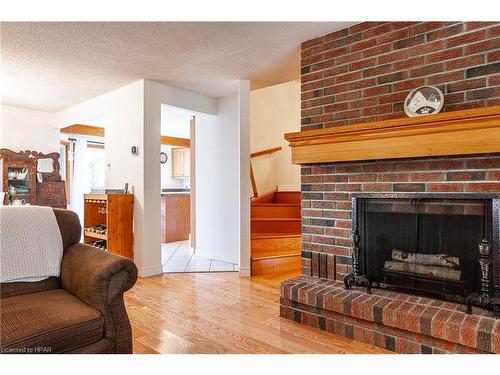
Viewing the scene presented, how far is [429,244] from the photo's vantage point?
214 centimetres

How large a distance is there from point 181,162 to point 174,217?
1750 millimetres

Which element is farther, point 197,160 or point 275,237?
point 197,160

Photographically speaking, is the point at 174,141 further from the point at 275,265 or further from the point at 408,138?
the point at 408,138

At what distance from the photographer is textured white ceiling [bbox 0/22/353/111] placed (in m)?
2.56

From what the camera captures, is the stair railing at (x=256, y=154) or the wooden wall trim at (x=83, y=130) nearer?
the stair railing at (x=256, y=154)

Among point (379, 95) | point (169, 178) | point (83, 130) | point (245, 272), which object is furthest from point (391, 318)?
point (169, 178)

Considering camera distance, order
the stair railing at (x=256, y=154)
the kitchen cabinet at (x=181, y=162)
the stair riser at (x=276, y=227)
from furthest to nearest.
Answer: the kitchen cabinet at (x=181, y=162) < the stair railing at (x=256, y=154) < the stair riser at (x=276, y=227)

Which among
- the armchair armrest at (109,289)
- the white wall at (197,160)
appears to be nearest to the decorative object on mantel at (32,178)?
the white wall at (197,160)

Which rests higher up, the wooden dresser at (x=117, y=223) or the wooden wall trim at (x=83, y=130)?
the wooden wall trim at (x=83, y=130)

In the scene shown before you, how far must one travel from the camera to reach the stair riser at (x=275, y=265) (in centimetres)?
369

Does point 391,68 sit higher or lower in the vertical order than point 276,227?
higher

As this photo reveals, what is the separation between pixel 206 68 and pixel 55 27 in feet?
4.55

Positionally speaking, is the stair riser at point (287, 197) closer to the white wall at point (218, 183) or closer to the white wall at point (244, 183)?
the white wall at point (218, 183)
